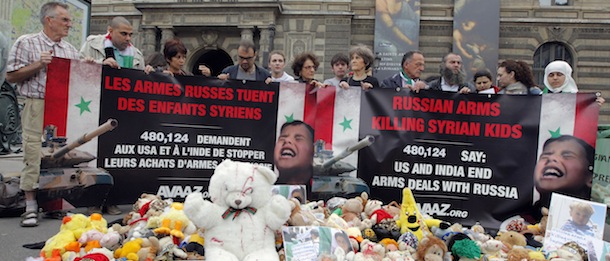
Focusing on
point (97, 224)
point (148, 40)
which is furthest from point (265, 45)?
point (97, 224)

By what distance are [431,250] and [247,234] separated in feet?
3.83

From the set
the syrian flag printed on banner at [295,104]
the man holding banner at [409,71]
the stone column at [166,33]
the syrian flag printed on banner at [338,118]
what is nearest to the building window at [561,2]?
the stone column at [166,33]

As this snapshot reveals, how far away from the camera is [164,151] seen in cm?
433

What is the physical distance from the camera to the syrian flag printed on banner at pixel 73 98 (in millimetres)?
4113

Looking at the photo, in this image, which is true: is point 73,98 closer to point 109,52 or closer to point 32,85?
point 32,85

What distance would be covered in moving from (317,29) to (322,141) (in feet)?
43.9

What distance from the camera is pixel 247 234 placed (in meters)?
2.75

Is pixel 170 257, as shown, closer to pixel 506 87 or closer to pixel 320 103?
pixel 320 103

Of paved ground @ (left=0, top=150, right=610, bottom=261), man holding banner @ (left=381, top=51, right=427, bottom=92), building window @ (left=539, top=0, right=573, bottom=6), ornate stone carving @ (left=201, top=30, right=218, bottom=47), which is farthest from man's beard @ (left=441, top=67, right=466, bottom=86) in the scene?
building window @ (left=539, top=0, right=573, bottom=6)

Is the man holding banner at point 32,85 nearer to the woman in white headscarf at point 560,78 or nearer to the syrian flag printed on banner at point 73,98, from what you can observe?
the syrian flag printed on banner at point 73,98

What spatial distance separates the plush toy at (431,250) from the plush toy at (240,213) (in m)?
0.90

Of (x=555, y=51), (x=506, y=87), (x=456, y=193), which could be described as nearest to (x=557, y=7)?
(x=555, y=51)

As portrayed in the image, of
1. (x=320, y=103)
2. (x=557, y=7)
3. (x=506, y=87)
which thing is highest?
(x=557, y=7)

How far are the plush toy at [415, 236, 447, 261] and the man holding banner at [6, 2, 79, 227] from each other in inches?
133
